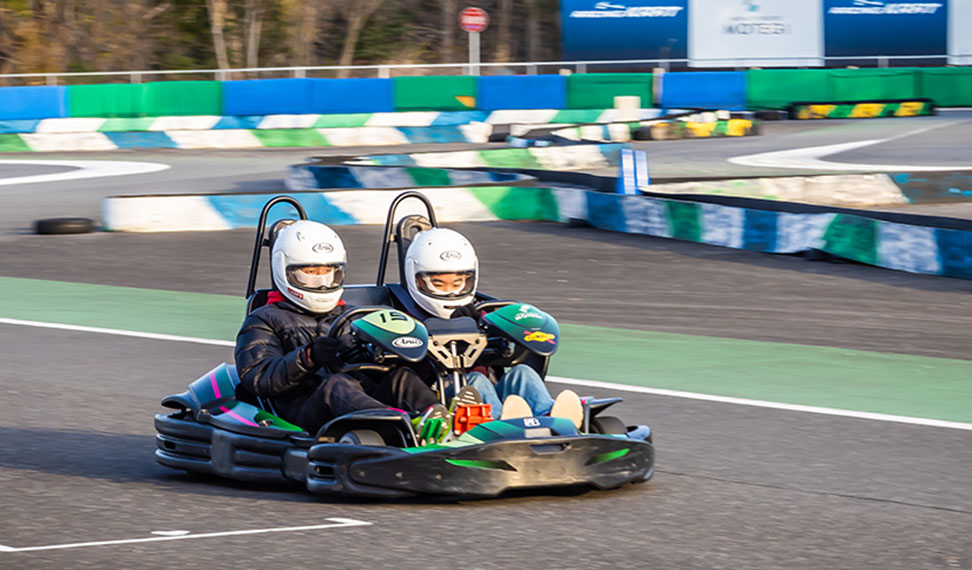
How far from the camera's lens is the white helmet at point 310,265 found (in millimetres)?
5445

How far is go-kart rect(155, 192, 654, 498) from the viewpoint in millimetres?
4656

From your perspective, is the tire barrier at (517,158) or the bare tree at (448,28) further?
the bare tree at (448,28)

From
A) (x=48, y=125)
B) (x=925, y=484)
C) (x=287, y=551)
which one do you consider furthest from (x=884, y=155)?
(x=287, y=551)

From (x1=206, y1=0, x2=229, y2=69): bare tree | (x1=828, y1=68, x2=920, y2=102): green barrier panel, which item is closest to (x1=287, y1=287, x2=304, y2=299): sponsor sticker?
(x1=828, y1=68, x2=920, y2=102): green barrier panel

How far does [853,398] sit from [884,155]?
15.5 meters

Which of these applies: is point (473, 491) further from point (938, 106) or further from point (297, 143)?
point (938, 106)

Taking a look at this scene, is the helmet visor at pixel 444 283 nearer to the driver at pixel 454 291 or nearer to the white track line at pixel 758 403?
the driver at pixel 454 291

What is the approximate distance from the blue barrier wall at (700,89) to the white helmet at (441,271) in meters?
25.0

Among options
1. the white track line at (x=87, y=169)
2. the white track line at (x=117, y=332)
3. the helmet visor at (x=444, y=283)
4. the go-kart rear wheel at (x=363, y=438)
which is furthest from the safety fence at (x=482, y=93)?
the go-kart rear wheel at (x=363, y=438)

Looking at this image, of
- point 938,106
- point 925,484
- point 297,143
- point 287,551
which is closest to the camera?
point 287,551

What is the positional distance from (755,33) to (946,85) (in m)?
4.15

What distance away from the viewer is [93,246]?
43.4 feet

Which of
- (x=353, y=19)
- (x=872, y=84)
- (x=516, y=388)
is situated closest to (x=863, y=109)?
(x=872, y=84)

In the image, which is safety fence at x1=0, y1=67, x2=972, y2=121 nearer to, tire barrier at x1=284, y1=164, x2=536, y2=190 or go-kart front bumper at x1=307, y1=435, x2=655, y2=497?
tire barrier at x1=284, y1=164, x2=536, y2=190
